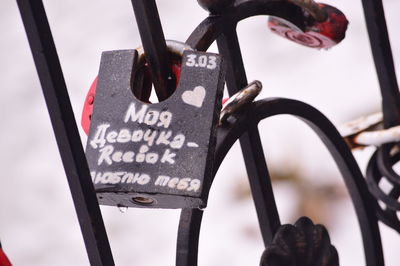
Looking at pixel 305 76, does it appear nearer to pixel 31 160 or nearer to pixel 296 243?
pixel 31 160

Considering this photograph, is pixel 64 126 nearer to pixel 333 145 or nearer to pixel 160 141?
pixel 160 141

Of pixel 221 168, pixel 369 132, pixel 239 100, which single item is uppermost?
pixel 239 100

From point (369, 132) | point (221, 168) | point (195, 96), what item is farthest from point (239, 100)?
point (221, 168)

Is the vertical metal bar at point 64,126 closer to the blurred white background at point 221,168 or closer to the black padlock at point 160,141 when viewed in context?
the black padlock at point 160,141

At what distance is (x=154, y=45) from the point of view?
457 millimetres

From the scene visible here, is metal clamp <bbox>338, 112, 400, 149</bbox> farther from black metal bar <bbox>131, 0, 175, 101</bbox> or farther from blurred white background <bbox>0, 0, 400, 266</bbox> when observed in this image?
blurred white background <bbox>0, 0, 400, 266</bbox>

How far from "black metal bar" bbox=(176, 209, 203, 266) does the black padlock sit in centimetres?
3

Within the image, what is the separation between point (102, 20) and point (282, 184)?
688 mm

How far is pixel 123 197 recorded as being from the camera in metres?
0.46

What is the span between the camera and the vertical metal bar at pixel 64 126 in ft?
1.25

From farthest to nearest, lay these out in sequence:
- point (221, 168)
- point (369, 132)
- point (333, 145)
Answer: point (221, 168), point (369, 132), point (333, 145)

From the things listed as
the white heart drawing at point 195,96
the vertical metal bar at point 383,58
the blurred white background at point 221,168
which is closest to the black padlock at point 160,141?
the white heart drawing at point 195,96

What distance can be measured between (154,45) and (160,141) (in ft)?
0.19

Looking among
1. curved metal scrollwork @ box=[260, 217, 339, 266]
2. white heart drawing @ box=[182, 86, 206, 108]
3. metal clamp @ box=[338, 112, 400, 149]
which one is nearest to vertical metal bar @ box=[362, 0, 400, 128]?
metal clamp @ box=[338, 112, 400, 149]
